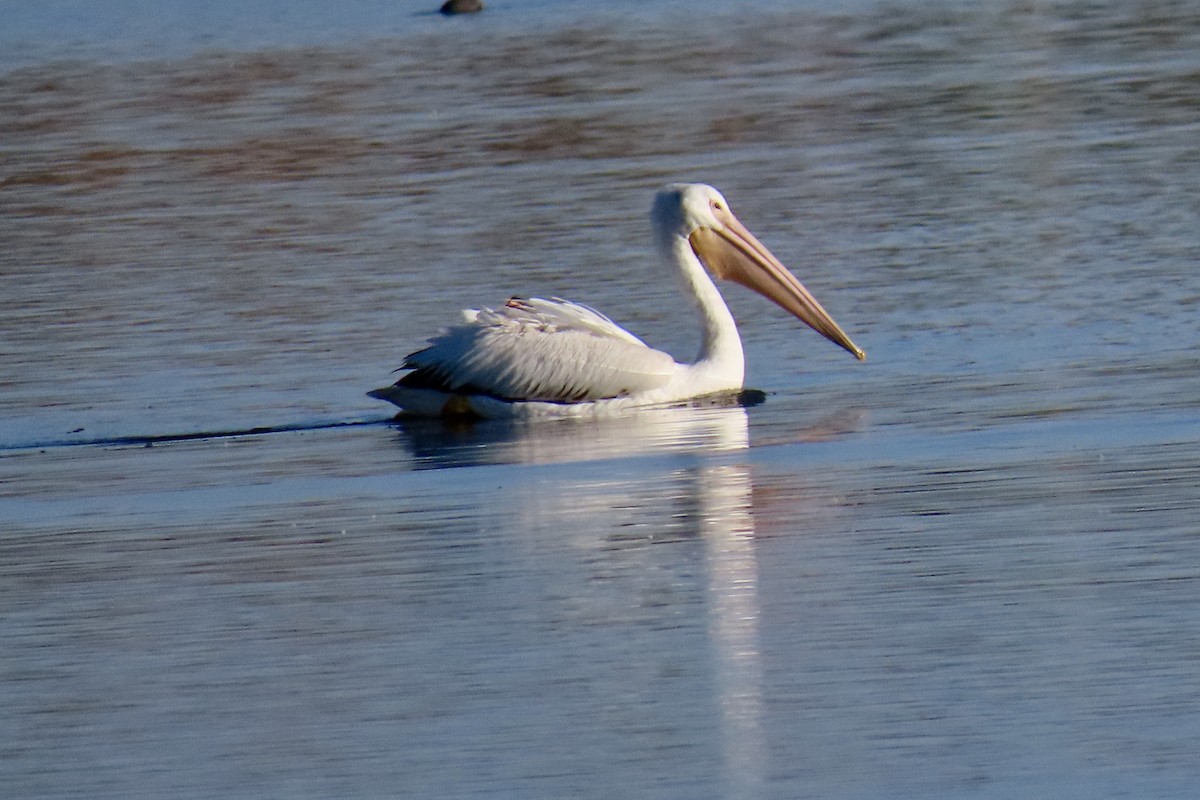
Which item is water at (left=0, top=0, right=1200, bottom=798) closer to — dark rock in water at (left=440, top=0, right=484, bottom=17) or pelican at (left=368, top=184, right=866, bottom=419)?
pelican at (left=368, top=184, right=866, bottom=419)

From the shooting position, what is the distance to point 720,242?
9180mm

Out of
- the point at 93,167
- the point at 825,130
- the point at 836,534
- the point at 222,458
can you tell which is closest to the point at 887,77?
the point at 825,130

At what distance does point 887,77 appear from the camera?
17594mm

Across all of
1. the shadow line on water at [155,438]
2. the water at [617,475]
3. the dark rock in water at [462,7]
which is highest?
the dark rock in water at [462,7]

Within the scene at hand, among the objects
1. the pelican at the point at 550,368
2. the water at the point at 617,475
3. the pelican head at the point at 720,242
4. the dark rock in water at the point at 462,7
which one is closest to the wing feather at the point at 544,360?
the pelican at the point at 550,368

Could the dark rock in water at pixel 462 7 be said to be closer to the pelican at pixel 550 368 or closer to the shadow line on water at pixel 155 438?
the pelican at pixel 550 368

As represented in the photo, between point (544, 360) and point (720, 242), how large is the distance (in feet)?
3.87

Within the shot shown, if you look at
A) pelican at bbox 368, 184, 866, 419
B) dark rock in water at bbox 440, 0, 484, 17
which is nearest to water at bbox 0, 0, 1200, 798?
pelican at bbox 368, 184, 866, 419

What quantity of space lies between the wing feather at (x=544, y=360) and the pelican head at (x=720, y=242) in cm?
82

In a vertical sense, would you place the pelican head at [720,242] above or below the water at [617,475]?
above

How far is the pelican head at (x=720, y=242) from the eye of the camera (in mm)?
9062

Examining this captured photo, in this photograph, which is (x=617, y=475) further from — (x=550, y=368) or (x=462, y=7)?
(x=462, y=7)

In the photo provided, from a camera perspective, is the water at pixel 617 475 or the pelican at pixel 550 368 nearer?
the water at pixel 617 475

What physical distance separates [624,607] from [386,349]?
4253 mm
